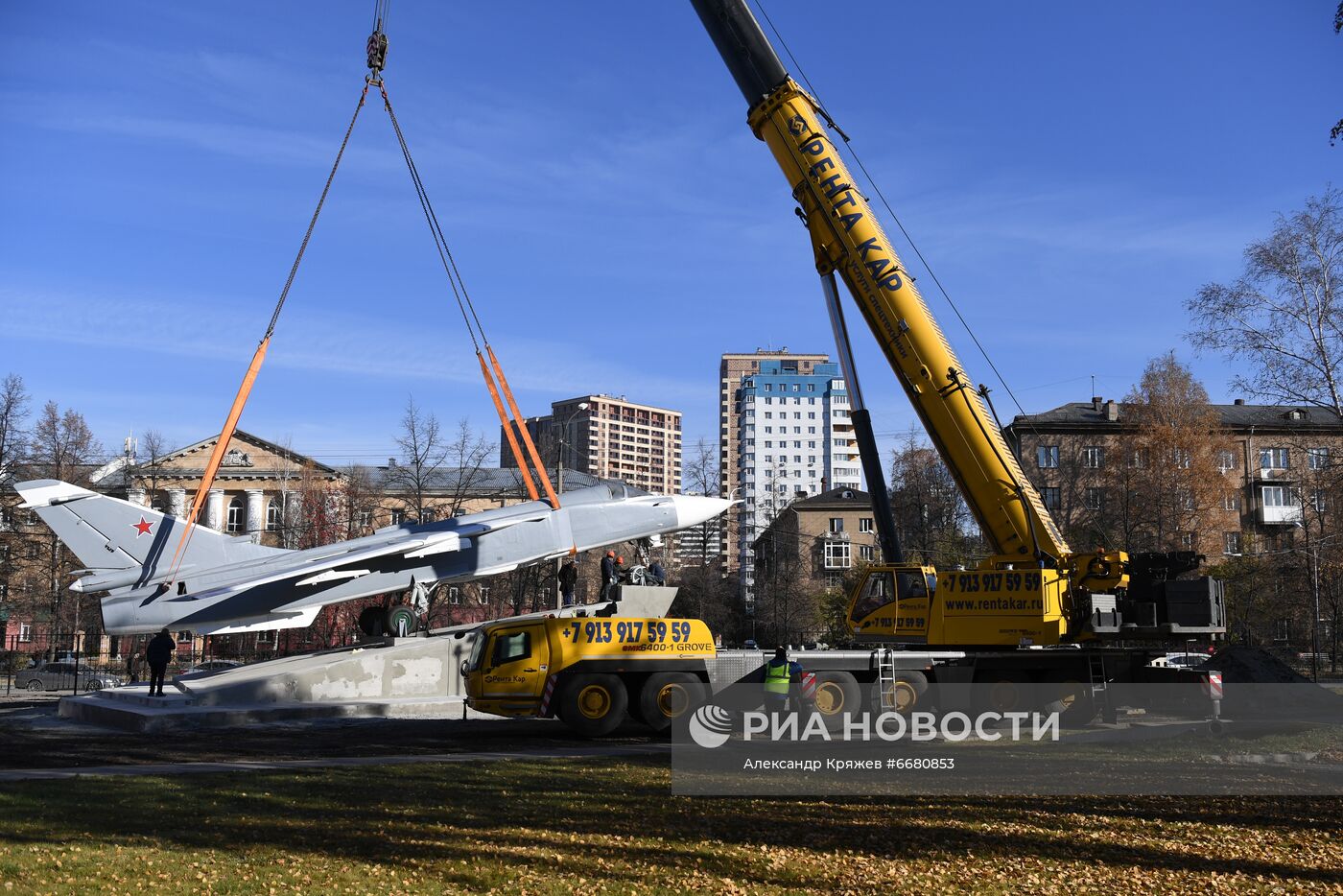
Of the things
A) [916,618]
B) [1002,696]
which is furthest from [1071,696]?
[916,618]

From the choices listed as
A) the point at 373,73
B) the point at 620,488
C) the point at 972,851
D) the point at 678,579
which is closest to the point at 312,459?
the point at 678,579

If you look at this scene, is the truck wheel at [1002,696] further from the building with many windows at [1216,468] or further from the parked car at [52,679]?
the building with many windows at [1216,468]

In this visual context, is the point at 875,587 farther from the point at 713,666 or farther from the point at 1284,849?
the point at 1284,849

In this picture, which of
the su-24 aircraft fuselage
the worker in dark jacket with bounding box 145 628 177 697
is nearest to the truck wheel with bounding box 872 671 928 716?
the su-24 aircraft fuselage

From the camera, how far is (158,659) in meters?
22.9

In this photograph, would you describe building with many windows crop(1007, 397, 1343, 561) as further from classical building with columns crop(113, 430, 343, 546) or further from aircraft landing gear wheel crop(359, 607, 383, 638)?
classical building with columns crop(113, 430, 343, 546)

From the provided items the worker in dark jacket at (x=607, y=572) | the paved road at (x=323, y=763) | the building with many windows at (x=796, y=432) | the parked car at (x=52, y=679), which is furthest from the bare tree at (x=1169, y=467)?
the building with many windows at (x=796, y=432)

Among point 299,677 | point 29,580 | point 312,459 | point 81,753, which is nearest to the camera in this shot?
point 81,753

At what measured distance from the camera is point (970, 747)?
16.0 meters

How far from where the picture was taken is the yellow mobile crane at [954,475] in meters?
16.8

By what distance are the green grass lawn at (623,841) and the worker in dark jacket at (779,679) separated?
15.8 feet

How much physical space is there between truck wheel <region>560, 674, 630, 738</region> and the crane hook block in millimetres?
11200

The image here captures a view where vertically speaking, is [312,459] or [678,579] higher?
[312,459]

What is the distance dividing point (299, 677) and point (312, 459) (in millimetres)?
46232
